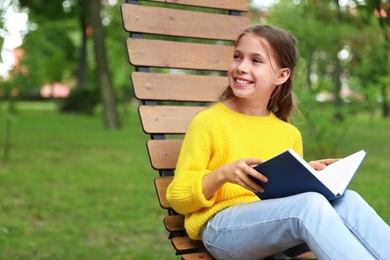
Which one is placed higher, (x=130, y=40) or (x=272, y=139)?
(x=130, y=40)

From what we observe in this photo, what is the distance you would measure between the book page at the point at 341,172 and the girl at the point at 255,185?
6 cm

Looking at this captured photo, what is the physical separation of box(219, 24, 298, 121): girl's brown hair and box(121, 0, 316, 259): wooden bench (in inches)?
17.1

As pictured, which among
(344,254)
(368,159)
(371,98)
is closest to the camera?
(344,254)

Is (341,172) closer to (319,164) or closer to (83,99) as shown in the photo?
(319,164)

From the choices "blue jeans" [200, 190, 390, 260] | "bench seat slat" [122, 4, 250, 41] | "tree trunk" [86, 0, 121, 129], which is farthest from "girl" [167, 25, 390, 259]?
"tree trunk" [86, 0, 121, 129]

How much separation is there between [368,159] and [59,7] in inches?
422

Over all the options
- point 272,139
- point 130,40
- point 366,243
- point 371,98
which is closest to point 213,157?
point 272,139

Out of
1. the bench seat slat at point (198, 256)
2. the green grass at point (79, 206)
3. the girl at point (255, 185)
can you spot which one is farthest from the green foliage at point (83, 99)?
the bench seat slat at point (198, 256)

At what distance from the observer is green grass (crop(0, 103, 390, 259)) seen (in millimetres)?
3930

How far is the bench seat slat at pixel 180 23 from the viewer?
114 inches

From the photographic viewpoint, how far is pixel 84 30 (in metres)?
19.8

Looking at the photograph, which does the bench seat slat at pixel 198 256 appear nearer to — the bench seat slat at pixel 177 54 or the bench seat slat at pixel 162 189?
the bench seat slat at pixel 162 189

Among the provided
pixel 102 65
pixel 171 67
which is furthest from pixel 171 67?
pixel 102 65

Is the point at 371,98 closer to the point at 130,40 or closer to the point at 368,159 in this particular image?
the point at 368,159
